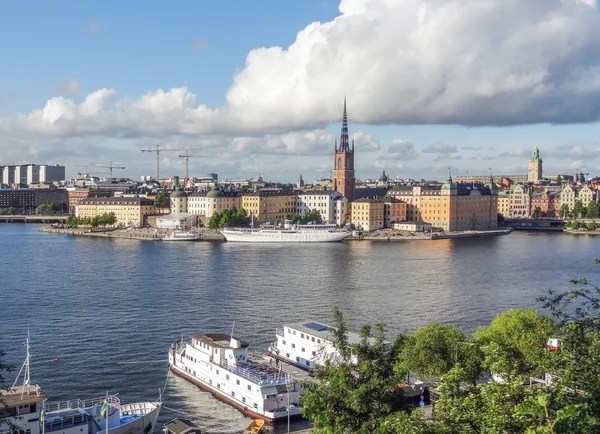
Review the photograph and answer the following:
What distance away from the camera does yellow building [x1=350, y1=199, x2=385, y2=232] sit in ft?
212

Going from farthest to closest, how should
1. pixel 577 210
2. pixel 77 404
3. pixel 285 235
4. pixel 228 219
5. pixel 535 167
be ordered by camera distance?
pixel 535 167 → pixel 577 210 → pixel 228 219 → pixel 285 235 → pixel 77 404

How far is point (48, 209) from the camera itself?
8812 cm

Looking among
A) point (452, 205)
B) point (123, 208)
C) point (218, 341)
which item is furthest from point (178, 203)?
point (218, 341)

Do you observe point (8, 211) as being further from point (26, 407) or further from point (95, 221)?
point (26, 407)

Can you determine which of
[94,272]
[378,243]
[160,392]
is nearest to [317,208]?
[378,243]

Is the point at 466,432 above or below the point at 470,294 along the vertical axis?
above

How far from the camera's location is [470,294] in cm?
2686

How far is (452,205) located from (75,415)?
185 feet

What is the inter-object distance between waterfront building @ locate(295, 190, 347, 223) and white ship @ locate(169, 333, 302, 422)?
5046 cm

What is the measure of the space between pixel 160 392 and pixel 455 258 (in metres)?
28.8

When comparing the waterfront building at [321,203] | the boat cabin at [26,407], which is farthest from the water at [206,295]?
the waterfront building at [321,203]

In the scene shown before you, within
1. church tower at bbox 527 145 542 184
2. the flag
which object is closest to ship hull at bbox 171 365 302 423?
the flag

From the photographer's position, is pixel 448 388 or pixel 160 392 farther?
pixel 160 392

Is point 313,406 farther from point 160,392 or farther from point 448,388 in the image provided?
point 160,392
